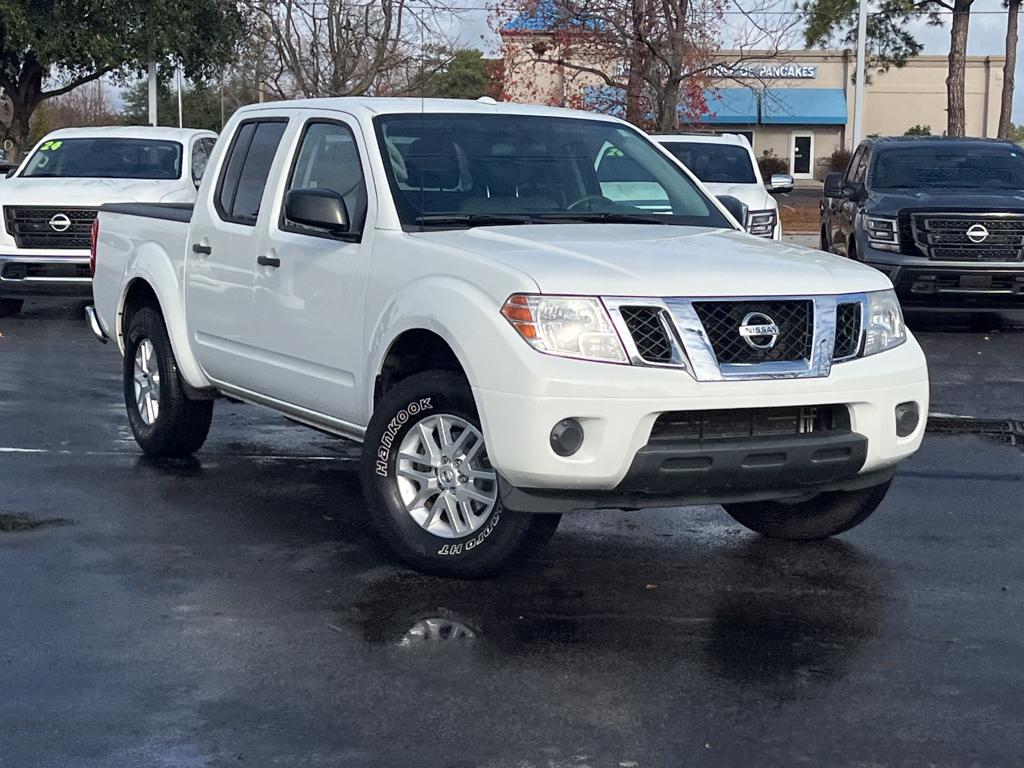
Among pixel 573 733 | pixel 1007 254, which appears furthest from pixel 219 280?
pixel 1007 254

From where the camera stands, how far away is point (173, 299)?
8.08 meters

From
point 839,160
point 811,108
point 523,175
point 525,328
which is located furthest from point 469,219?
point 811,108

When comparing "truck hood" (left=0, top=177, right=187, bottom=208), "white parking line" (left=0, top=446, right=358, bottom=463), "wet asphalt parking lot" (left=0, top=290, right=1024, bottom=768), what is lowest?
"white parking line" (left=0, top=446, right=358, bottom=463)

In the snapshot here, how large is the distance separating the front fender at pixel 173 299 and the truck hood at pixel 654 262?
7.12ft

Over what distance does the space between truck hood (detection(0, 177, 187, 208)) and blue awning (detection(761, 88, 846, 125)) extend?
2026 inches

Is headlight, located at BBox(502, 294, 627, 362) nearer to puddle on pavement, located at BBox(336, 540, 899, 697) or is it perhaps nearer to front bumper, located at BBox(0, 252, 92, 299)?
puddle on pavement, located at BBox(336, 540, 899, 697)

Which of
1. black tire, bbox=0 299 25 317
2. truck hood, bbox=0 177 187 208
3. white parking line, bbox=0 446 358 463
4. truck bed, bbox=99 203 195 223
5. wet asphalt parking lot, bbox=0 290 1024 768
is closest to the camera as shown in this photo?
wet asphalt parking lot, bbox=0 290 1024 768

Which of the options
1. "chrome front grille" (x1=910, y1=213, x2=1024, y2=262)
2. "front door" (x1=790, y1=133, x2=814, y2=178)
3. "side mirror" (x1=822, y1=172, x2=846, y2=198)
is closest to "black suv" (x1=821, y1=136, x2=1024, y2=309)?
"chrome front grille" (x1=910, y1=213, x2=1024, y2=262)

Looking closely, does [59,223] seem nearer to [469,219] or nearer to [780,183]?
[780,183]

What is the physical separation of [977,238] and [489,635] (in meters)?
10.7

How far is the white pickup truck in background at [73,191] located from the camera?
1523 centimetres

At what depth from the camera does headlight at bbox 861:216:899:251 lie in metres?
15.1

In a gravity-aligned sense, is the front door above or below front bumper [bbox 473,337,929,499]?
above

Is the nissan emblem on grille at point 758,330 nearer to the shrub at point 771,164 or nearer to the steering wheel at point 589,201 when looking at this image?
the steering wheel at point 589,201
